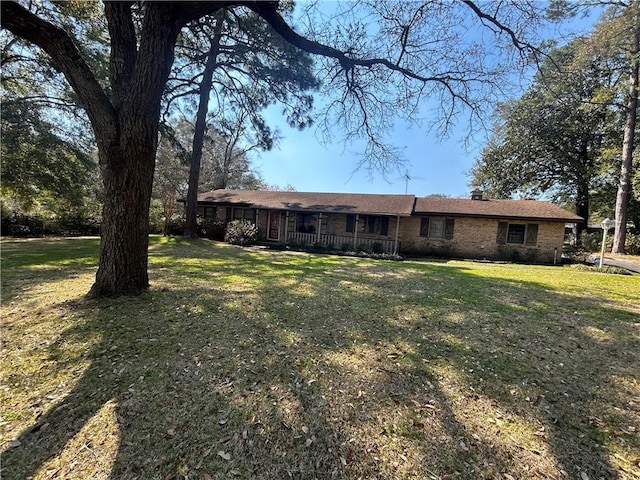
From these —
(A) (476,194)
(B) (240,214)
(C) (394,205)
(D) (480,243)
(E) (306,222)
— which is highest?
(A) (476,194)

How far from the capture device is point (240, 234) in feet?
55.8

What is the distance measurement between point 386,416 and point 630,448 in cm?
187

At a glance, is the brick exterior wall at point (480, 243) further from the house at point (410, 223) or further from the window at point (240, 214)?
the window at point (240, 214)

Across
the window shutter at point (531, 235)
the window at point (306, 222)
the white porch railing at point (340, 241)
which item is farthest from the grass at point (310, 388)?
the window at point (306, 222)

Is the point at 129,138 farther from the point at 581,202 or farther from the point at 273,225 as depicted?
the point at 581,202

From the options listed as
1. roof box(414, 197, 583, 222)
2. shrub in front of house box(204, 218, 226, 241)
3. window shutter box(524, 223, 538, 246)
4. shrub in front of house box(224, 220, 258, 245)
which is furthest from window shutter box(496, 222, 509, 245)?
shrub in front of house box(204, 218, 226, 241)

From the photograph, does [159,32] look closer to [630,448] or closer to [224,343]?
[224,343]

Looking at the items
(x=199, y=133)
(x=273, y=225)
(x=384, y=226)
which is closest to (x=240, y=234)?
(x=273, y=225)

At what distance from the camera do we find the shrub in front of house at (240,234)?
17.0 metres

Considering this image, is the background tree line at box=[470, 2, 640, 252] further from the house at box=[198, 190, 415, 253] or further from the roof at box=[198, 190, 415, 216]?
the house at box=[198, 190, 415, 253]

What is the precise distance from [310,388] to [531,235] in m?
18.0

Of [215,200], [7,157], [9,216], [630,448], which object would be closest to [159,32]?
[630,448]

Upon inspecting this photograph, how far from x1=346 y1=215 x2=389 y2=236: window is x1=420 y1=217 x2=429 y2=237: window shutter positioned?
2.04 m

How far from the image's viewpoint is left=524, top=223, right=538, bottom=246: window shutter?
16281 mm
